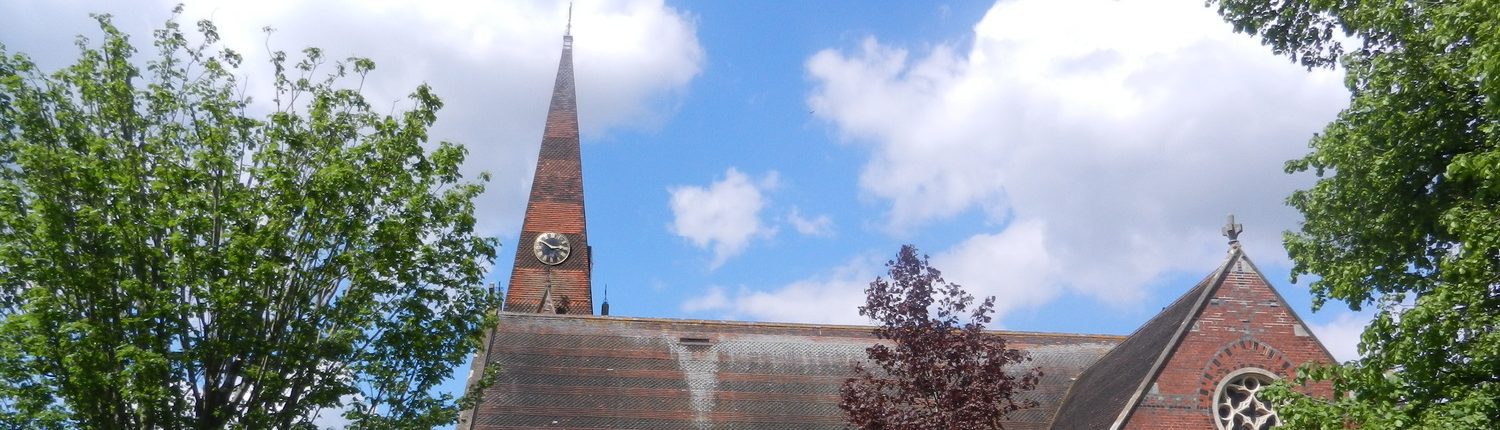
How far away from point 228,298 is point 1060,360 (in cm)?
2188

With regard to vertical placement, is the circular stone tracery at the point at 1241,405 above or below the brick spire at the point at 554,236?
below

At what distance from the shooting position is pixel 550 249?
3669 centimetres

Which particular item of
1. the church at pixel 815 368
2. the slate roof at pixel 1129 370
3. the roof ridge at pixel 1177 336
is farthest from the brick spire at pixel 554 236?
the roof ridge at pixel 1177 336

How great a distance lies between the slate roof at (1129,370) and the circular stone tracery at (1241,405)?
135cm

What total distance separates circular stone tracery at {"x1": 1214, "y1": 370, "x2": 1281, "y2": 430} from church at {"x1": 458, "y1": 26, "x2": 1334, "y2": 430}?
2 centimetres

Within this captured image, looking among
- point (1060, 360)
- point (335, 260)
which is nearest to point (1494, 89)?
point (335, 260)

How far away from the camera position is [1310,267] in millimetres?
13391

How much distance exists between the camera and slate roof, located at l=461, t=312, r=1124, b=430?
24422 mm

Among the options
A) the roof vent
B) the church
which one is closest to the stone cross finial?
the church

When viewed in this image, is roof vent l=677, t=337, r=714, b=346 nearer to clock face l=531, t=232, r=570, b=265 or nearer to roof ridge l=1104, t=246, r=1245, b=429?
clock face l=531, t=232, r=570, b=265

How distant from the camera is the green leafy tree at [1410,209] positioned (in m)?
10.8

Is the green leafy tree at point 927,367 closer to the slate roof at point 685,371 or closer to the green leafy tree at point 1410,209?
the green leafy tree at point 1410,209

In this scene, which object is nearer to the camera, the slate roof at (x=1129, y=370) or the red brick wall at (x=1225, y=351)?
the red brick wall at (x=1225, y=351)

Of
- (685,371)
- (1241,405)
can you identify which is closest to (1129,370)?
(1241,405)
